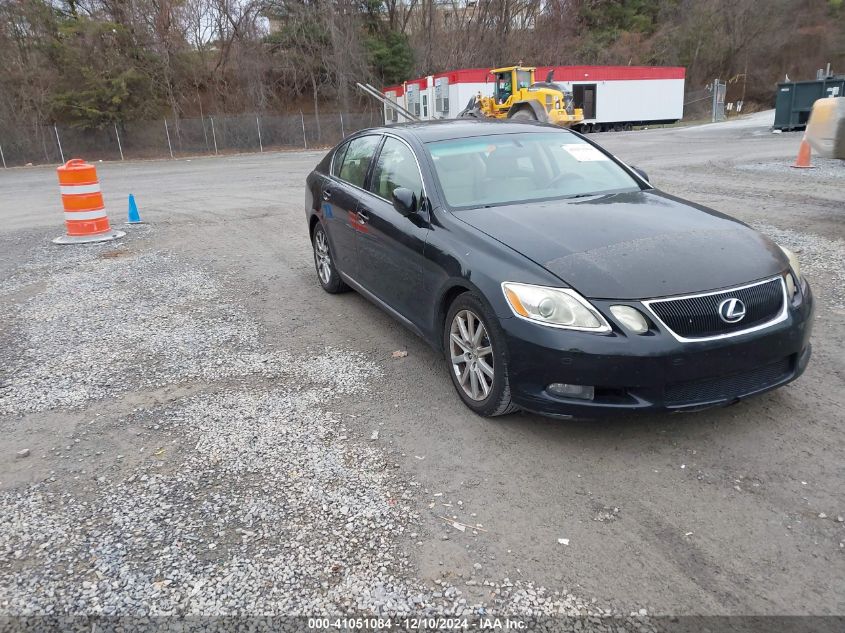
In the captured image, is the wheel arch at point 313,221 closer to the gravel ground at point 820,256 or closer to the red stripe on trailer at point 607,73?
the gravel ground at point 820,256

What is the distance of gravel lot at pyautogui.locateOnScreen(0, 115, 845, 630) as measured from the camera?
250cm

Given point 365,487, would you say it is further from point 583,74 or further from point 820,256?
point 583,74

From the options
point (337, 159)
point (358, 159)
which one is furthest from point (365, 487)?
point (337, 159)

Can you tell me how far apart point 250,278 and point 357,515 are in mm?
4801

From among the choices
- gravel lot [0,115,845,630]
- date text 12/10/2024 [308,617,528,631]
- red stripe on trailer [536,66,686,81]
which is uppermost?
red stripe on trailer [536,66,686,81]

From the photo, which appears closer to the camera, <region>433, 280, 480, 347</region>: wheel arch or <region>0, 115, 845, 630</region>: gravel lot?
<region>0, 115, 845, 630</region>: gravel lot

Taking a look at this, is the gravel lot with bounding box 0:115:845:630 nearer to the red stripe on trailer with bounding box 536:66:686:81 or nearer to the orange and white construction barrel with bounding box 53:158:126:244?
the orange and white construction barrel with bounding box 53:158:126:244

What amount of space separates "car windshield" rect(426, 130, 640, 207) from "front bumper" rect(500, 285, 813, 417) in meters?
1.39

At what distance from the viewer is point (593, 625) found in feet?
7.57

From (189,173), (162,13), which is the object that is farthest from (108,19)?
(189,173)

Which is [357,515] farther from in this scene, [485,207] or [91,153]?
[91,153]

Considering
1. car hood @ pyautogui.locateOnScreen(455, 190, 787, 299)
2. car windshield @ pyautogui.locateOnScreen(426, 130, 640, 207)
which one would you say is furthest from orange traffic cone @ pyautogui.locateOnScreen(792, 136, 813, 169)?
car hood @ pyautogui.locateOnScreen(455, 190, 787, 299)

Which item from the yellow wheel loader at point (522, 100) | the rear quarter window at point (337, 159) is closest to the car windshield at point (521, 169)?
the rear quarter window at point (337, 159)

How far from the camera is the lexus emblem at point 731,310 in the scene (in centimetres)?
317
